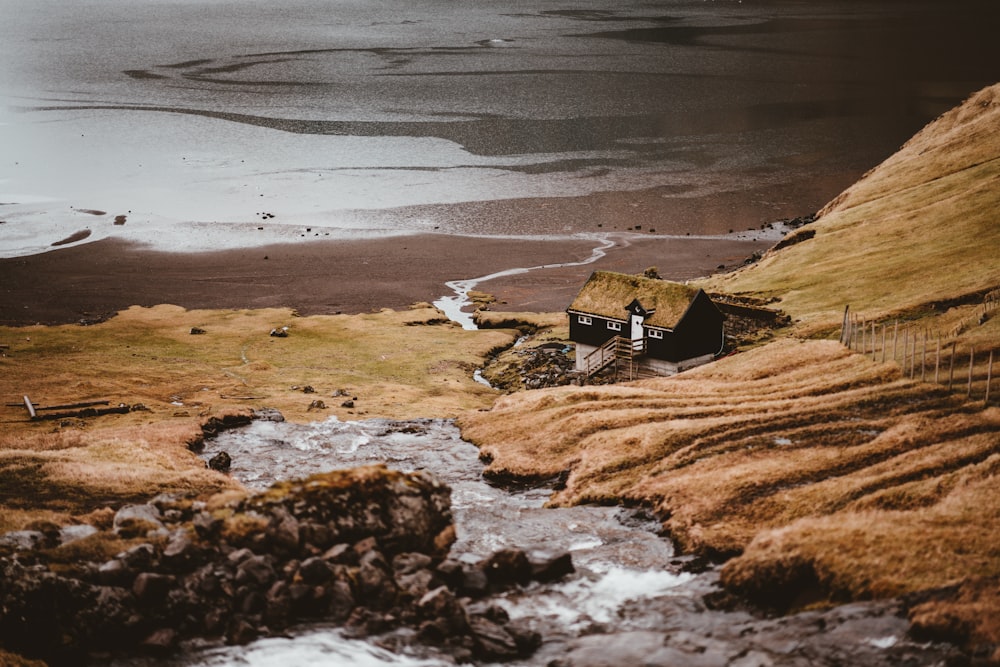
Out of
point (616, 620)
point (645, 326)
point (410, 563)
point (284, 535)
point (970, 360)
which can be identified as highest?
point (970, 360)

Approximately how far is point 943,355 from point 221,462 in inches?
1960

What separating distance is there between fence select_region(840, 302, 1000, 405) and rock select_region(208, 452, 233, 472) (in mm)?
46120

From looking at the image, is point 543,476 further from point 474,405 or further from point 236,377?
point 236,377

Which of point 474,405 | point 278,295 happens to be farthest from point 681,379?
point 278,295

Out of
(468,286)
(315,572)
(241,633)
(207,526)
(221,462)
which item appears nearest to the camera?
(241,633)

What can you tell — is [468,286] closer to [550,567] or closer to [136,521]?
[136,521]

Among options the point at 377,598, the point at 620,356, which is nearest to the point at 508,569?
the point at 377,598

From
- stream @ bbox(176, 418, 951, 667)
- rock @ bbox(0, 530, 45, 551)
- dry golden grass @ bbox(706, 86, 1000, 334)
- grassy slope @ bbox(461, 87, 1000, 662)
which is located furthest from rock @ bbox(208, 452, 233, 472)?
dry golden grass @ bbox(706, 86, 1000, 334)

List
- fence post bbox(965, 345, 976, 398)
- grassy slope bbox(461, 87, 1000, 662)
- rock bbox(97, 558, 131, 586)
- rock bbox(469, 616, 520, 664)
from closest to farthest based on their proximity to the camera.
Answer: rock bbox(469, 616, 520, 664) < rock bbox(97, 558, 131, 586) < grassy slope bbox(461, 87, 1000, 662) < fence post bbox(965, 345, 976, 398)

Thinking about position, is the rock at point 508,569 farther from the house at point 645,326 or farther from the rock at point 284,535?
the house at point 645,326

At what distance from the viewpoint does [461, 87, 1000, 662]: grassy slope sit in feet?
134

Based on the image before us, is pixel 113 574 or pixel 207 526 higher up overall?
pixel 207 526

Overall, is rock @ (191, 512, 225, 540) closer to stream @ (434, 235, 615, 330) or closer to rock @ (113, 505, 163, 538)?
rock @ (113, 505, 163, 538)

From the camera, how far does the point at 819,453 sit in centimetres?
5512
